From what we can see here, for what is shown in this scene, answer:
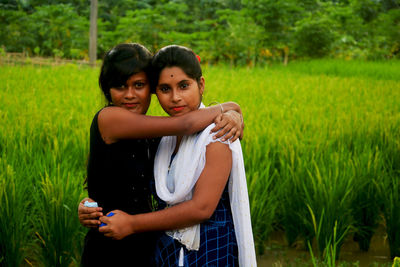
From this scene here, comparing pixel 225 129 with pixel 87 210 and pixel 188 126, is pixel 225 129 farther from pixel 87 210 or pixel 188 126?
pixel 87 210

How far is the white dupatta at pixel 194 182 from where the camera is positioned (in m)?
1.26

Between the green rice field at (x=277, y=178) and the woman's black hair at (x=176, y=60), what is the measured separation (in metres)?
0.44

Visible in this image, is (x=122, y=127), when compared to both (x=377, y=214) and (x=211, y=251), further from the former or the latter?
(x=377, y=214)

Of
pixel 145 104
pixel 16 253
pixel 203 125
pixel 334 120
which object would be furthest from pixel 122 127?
pixel 334 120

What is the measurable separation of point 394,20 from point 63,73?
30.9 feet

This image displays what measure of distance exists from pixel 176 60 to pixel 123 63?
0.19 metres

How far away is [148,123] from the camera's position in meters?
1.34

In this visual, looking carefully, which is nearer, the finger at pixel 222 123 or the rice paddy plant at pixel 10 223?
the finger at pixel 222 123

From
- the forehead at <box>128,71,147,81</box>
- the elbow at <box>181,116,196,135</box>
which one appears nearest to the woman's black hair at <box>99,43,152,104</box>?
the forehead at <box>128,71,147,81</box>

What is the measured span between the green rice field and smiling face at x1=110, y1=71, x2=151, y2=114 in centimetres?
27

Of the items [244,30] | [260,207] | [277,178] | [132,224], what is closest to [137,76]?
[132,224]

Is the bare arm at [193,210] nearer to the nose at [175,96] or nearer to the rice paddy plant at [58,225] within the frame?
the nose at [175,96]

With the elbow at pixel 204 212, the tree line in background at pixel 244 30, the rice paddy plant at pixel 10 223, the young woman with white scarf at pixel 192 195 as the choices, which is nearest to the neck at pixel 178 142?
the young woman with white scarf at pixel 192 195

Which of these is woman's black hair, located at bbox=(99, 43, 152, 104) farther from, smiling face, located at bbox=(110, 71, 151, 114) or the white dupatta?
the white dupatta
